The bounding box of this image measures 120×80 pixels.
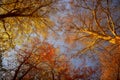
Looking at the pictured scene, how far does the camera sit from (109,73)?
29.0 metres

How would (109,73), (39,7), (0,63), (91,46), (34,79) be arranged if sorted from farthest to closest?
(109,73)
(34,79)
(0,63)
(91,46)
(39,7)

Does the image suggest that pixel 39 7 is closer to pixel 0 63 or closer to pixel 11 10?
pixel 11 10

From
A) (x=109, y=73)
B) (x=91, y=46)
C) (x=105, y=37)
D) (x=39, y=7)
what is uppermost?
(x=39, y=7)

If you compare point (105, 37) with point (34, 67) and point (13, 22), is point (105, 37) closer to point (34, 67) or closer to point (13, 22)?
point (13, 22)

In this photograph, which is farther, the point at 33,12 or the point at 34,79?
the point at 34,79

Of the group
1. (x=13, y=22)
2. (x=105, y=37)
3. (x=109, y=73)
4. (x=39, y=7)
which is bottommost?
(x=109, y=73)

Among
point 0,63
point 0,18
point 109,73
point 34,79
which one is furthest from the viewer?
point 109,73

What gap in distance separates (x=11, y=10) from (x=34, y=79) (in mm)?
12737

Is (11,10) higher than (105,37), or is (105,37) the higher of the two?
(11,10)

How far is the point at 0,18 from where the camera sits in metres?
14.8

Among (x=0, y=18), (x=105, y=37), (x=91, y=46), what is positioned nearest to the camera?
(x=0, y=18)

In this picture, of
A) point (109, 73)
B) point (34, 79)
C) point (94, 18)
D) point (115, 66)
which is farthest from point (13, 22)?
point (109, 73)

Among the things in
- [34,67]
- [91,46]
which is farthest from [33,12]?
[34,67]

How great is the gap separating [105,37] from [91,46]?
2502 millimetres
